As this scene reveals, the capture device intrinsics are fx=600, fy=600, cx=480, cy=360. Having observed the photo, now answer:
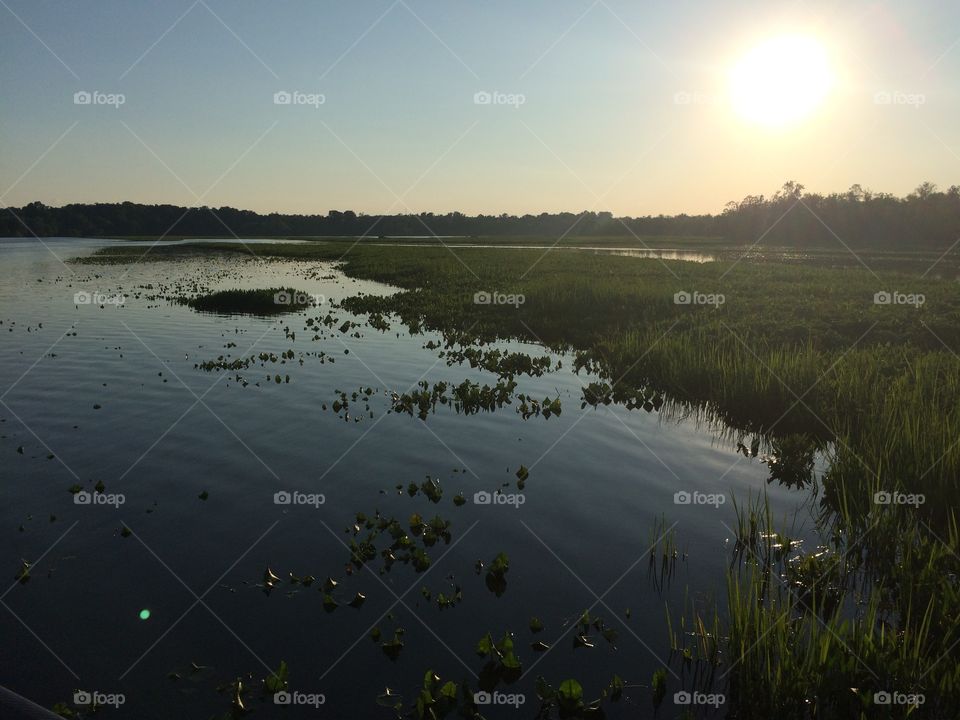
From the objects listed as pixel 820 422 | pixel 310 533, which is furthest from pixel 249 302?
pixel 820 422

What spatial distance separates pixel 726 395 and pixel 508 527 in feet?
30.2

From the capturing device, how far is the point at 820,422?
45.7 ft

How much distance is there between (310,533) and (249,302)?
3036 cm

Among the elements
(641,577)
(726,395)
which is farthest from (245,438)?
(726,395)

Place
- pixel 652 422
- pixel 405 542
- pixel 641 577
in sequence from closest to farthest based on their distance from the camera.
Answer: pixel 641 577, pixel 405 542, pixel 652 422

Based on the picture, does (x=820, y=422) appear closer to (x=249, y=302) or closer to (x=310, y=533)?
(x=310, y=533)

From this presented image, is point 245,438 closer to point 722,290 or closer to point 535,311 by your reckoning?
point 535,311

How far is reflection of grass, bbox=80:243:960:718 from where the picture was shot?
18.2 feet

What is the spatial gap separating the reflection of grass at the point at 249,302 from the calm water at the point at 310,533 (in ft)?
51.4

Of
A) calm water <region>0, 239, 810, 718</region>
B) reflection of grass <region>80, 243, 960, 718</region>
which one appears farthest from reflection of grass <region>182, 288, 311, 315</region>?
calm water <region>0, 239, 810, 718</region>

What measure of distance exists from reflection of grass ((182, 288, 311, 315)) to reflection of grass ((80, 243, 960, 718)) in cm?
542

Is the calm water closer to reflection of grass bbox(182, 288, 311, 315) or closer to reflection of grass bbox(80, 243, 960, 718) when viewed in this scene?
reflection of grass bbox(80, 243, 960, 718)

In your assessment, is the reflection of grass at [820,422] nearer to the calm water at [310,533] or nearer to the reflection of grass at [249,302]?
the calm water at [310,533]

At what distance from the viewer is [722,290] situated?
36219 millimetres
